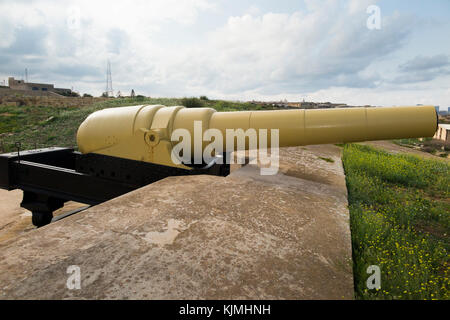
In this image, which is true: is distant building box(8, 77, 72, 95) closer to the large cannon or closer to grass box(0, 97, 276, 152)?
grass box(0, 97, 276, 152)

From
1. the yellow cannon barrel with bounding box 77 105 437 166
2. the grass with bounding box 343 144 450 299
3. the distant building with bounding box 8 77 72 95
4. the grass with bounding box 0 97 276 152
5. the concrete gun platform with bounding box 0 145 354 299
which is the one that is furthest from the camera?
the distant building with bounding box 8 77 72 95

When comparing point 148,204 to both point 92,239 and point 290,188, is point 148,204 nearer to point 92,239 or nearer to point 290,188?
point 92,239

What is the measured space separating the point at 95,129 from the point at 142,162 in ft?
2.71

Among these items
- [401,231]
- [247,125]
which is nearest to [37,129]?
[247,125]

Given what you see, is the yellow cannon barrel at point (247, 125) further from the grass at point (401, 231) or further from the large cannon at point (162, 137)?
the grass at point (401, 231)

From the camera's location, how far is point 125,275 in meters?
1.47

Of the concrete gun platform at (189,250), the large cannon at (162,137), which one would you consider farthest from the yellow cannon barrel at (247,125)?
the concrete gun platform at (189,250)

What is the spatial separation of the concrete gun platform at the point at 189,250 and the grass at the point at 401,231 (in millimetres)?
232

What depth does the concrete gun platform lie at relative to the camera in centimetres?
140

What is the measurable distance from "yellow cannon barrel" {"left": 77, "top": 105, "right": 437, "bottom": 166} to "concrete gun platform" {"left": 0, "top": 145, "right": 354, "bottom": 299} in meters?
0.77

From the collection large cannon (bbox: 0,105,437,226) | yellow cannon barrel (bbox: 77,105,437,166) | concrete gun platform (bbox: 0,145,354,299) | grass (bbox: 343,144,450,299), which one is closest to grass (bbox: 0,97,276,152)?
large cannon (bbox: 0,105,437,226)
